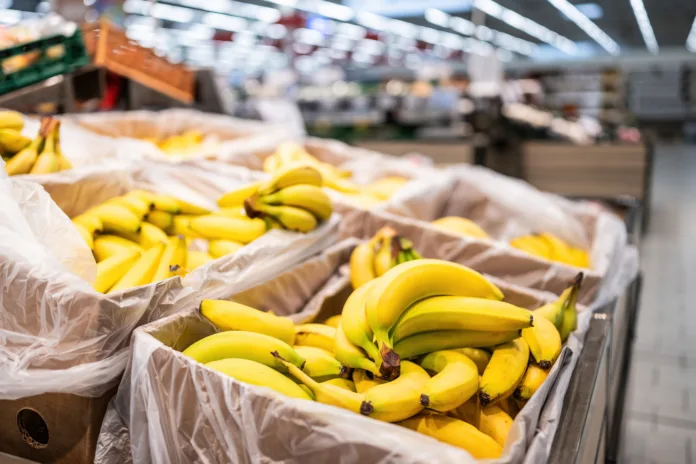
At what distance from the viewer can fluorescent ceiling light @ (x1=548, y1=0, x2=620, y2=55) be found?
1377 cm

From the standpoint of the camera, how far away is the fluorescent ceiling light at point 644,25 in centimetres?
1419

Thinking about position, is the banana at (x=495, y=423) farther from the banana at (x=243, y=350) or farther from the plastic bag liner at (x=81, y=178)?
the plastic bag liner at (x=81, y=178)

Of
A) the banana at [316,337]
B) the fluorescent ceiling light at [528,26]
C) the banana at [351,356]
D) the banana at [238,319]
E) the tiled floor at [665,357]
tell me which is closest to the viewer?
the banana at [351,356]

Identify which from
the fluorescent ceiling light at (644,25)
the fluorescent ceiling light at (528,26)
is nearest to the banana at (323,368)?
the fluorescent ceiling light at (528,26)

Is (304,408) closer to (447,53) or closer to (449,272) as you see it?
(449,272)

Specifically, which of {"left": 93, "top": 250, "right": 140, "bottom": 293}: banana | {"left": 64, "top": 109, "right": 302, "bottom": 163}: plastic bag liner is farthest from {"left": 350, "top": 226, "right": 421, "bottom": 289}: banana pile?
{"left": 64, "top": 109, "right": 302, "bottom": 163}: plastic bag liner

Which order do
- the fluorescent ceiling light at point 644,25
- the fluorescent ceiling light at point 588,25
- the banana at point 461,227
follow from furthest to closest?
1. the fluorescent ceiling light at point 644,25
2. the fluorescent ceiling light at point 588,25
3. the banana at point 461,227

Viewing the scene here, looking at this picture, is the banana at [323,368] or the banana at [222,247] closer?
the banana at [323,368]

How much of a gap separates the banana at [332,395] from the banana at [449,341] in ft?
0.63

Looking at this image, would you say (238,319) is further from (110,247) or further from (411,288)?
(110,247)

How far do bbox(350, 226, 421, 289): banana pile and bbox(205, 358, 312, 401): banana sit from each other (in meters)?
0.53

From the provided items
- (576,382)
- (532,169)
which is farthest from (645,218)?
(576,382)

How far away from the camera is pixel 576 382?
1.17 m

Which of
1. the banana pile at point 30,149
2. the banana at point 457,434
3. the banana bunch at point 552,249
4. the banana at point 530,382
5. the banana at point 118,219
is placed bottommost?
the banana bunch at point 552,249
